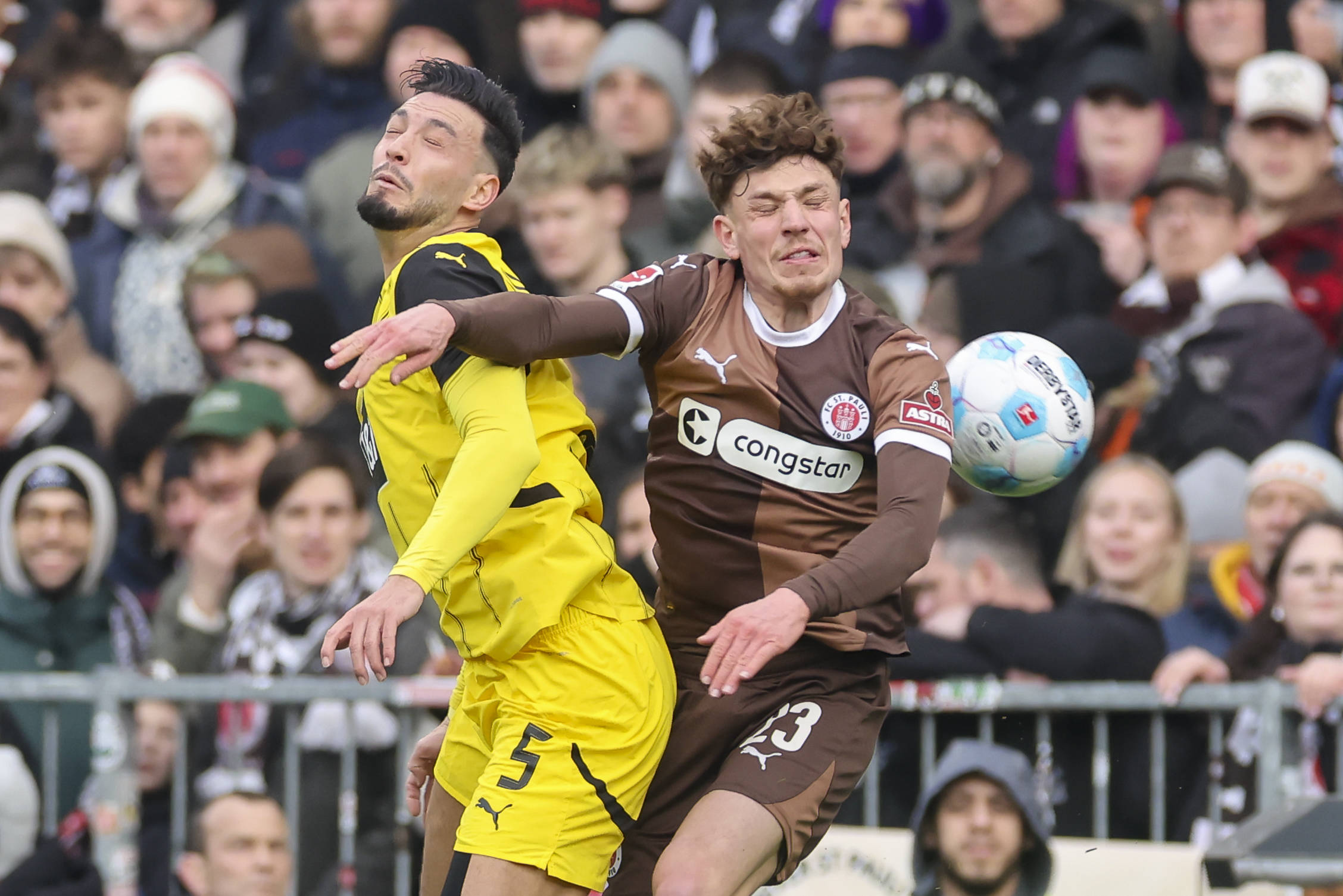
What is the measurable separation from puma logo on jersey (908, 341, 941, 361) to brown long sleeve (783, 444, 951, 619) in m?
0.29

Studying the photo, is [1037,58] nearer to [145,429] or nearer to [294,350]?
[294,350]

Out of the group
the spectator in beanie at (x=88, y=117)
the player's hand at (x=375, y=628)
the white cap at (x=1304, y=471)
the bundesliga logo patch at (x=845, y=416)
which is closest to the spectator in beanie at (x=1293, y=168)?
the white cap at (x=1304, y=471)

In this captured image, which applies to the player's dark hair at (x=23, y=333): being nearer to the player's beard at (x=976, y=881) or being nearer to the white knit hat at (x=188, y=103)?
the white knit hat at (x=188, y=103)

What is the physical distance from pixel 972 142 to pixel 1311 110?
136 centimetres

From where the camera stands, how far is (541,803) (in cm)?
431

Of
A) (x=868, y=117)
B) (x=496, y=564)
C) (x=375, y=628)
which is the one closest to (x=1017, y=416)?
(x=496, y=564)

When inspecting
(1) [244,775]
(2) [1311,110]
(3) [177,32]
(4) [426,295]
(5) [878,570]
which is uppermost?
(3) [177,32]

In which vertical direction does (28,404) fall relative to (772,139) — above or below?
below

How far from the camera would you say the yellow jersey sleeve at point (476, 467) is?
4090 mm

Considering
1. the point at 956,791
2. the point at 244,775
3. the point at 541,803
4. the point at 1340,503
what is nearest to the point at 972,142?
the point at 1340,503

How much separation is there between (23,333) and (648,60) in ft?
10.4

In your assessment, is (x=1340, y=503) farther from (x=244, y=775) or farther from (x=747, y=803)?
(x=244, y=775)

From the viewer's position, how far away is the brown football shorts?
4.62m

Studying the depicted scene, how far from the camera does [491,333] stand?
4.28 meters
